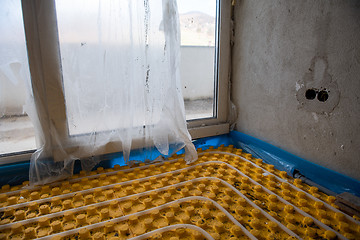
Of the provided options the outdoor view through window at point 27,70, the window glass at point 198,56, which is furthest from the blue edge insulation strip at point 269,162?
the window glass at point 198,56

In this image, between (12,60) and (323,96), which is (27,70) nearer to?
(12,60)

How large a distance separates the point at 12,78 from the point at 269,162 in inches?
50.3

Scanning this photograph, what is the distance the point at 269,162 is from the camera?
47.3 inches

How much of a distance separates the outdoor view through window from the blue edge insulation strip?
0.11 m

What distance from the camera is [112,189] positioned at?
960 mm

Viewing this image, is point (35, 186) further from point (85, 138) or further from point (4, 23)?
point (4, 23)

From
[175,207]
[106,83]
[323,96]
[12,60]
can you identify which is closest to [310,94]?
[323,96]

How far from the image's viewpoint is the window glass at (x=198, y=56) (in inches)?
49.6

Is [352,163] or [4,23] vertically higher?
[4,23]

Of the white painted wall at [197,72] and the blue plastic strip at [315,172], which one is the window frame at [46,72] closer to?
the white painted wall at [197,72]

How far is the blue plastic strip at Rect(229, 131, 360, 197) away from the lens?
880mm

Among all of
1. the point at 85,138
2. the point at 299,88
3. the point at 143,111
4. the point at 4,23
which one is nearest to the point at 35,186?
the point at 85,138

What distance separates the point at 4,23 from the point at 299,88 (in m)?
1.28

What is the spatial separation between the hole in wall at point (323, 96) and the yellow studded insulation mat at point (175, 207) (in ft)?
1.24
